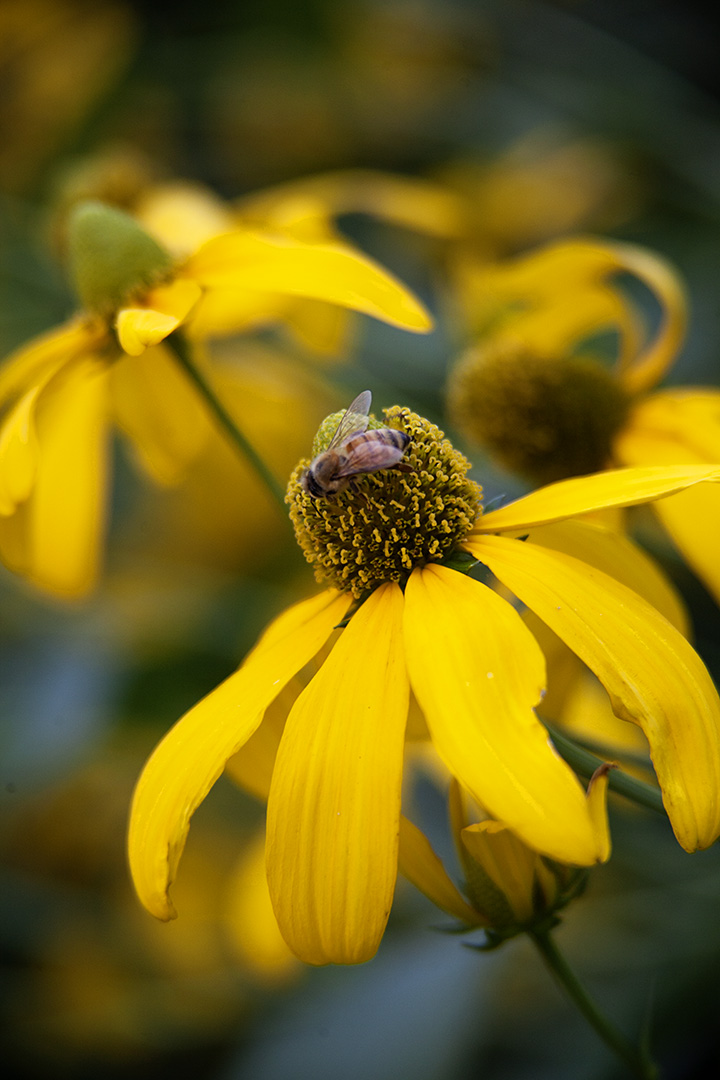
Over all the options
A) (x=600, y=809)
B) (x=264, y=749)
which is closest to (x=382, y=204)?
(x=264, y=749)

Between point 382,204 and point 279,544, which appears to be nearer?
point 382,204

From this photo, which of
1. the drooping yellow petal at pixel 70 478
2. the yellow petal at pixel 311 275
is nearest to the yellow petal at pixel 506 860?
the yellow petal at pixel 311 275

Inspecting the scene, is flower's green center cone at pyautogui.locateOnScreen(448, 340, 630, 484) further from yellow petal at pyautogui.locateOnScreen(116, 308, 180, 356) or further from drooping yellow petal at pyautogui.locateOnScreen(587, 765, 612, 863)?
drooping yellow petal at pyautogui.locateOnScreen(587, 765, 612, 863)

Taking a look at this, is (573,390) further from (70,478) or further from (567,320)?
(70,478)

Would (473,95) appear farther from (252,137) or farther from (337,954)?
(337,954)

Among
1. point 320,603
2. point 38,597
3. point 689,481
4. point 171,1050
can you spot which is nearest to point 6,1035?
point 171,1050

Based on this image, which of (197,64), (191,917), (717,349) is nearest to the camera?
(717,349)
